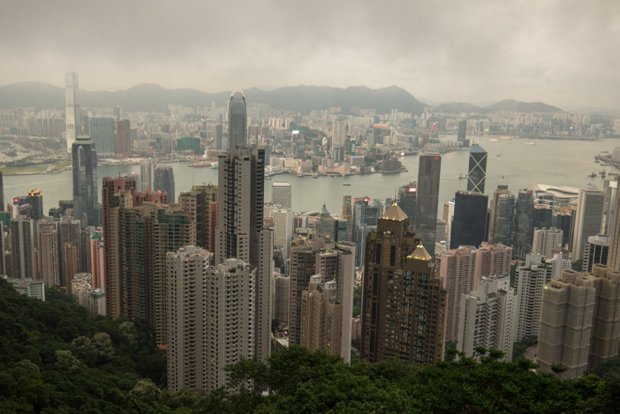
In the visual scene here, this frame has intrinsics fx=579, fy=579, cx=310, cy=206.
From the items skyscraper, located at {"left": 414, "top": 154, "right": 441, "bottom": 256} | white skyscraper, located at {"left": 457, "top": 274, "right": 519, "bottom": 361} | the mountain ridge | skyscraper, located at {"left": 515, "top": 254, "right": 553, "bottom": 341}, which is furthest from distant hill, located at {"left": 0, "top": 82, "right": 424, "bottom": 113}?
white skyscraper, located at {"left": 457, "top": 274, "right": 519, "bottom": 361}

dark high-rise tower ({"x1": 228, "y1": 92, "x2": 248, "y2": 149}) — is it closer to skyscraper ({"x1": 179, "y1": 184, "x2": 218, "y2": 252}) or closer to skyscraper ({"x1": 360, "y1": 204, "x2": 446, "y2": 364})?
skyscraper ({"x1": 179, "y1": 184, "x2": 218, "y2": 252})

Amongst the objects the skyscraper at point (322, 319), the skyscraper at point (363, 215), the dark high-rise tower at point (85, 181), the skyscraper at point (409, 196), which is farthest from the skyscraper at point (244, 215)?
the dark high-rise tower at point (85, 181)

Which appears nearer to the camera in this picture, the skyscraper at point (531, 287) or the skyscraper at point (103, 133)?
the skyscraper at point (531, 287)

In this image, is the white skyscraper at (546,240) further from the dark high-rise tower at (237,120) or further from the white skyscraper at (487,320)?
the dark high-rise tower at (237,120)

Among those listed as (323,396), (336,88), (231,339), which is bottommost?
(231,339)

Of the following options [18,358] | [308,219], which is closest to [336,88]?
[308,219]

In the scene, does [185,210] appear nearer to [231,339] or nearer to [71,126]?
[231,339]

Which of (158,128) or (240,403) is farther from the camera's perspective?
(158,128)
